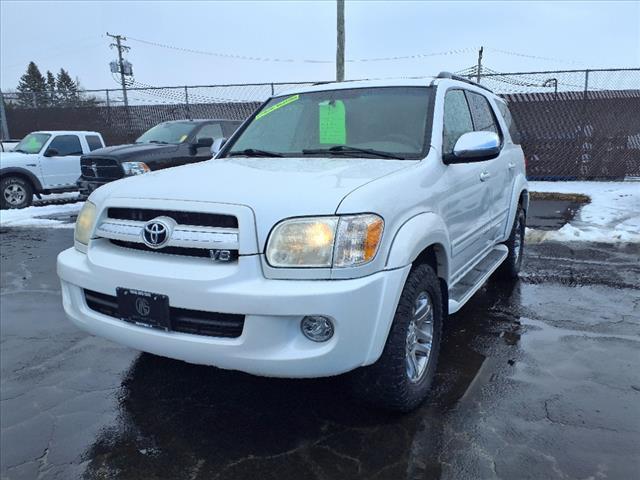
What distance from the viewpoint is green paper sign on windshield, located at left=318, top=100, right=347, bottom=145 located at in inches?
137

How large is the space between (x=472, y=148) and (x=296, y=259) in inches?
55.6

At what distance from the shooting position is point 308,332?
230 centimetres

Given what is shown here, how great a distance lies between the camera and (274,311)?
221cm

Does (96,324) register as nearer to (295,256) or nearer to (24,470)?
(24,470)

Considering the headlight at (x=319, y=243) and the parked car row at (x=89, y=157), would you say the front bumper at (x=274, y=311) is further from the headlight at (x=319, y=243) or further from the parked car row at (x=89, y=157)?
the parked car row at (x=89, y=157)

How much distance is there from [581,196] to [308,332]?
386 inches

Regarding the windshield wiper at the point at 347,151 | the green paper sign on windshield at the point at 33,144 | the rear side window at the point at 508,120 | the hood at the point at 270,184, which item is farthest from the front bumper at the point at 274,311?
the green paper sign on windshield at the point at 33,144

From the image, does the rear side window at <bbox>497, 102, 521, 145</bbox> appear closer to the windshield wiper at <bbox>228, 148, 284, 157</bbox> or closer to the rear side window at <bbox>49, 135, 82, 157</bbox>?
the windshield wiper at <bbox>228, 148, 284, 157</bbox>

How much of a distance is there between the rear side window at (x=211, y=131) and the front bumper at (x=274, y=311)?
771cm

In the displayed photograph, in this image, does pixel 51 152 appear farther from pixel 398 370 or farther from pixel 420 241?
pixel 398 370

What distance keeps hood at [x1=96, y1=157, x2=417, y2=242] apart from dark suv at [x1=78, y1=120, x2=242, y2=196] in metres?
6.13

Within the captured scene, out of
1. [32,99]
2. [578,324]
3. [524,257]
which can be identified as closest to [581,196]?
[524,257]

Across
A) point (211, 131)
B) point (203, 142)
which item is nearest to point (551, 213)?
point (203, 142)

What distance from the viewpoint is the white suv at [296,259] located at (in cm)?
227
